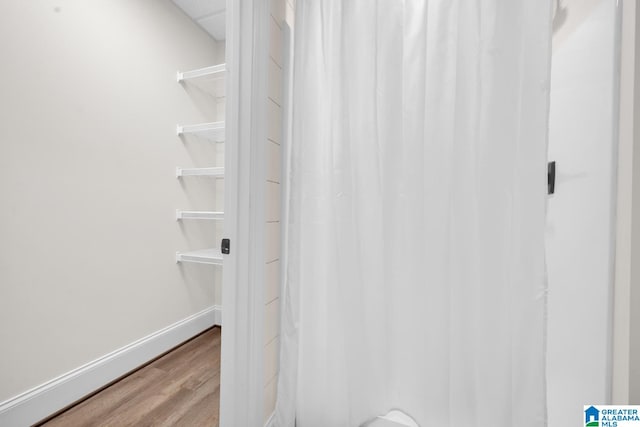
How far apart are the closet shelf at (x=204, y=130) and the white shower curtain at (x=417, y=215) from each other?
1014 millimetres

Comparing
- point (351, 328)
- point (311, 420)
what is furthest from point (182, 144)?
point (311, 420)

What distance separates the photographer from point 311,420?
1.08 m

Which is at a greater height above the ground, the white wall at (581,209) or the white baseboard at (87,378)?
the white wall at (581,209)

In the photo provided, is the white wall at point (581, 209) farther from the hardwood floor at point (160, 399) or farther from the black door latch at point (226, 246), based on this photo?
the hardwood floor at point (160, 399)

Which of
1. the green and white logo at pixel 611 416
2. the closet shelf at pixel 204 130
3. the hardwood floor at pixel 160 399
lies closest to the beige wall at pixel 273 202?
the hardwood floor at pixel 160 399

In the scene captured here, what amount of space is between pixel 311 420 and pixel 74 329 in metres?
1.30

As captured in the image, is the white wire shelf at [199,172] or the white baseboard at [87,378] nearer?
the white baseboard at [87,378]

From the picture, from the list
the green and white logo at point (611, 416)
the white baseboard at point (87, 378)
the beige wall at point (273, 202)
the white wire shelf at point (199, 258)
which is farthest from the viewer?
the white wire shelf at point (199, 258)

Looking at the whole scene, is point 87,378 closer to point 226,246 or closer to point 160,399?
point 160,399

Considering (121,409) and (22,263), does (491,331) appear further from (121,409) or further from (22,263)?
(22,263)

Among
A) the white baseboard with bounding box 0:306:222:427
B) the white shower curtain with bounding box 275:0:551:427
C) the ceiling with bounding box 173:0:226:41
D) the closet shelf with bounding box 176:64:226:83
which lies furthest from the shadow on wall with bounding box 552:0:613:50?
the white baseboard with bounding box 0:306:222:427

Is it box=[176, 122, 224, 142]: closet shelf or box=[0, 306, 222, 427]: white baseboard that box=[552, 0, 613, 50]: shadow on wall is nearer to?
box=[176, 122, 224, 142]: closet shelf

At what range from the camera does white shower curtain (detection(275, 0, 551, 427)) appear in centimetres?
85

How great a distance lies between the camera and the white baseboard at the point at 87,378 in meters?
1.21
